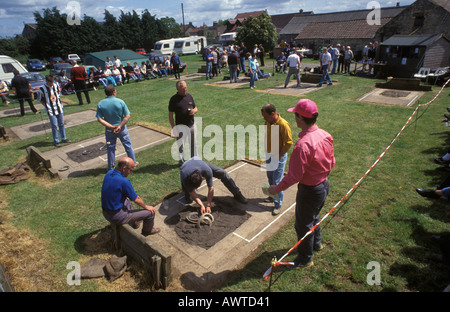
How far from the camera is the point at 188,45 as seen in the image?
137ft

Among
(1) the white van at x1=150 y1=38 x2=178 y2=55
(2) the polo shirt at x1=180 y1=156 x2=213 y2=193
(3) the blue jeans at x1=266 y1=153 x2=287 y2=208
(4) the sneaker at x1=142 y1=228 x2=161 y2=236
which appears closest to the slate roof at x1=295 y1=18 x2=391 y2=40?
(1) the white van at x1=150 y1=38 x2=178 y2=55

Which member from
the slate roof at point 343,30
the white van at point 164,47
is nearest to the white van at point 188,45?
the white van at point 164,47

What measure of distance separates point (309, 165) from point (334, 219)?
7.22 ft

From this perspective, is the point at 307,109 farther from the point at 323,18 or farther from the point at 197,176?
the point at 323,18

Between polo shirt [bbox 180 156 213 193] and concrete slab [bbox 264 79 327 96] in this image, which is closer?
polo shirt [bbox 180 156 213 193]

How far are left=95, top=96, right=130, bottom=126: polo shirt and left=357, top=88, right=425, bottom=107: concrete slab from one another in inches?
425

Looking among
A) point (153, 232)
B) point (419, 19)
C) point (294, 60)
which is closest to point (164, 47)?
point (294, 60)

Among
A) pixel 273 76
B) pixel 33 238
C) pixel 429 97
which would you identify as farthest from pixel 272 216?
pixel 273 76

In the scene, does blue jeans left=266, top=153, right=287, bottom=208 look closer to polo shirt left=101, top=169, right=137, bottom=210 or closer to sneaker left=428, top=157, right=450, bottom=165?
polo shirt left=101, top=169, right=137, bottom=210

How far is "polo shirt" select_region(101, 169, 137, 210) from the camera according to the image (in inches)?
159

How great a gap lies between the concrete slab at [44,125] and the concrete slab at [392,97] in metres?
12.8

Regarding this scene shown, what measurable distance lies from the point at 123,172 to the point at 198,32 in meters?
97.6

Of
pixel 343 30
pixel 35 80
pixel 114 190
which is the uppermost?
pixel 343 30

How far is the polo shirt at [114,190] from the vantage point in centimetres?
404
